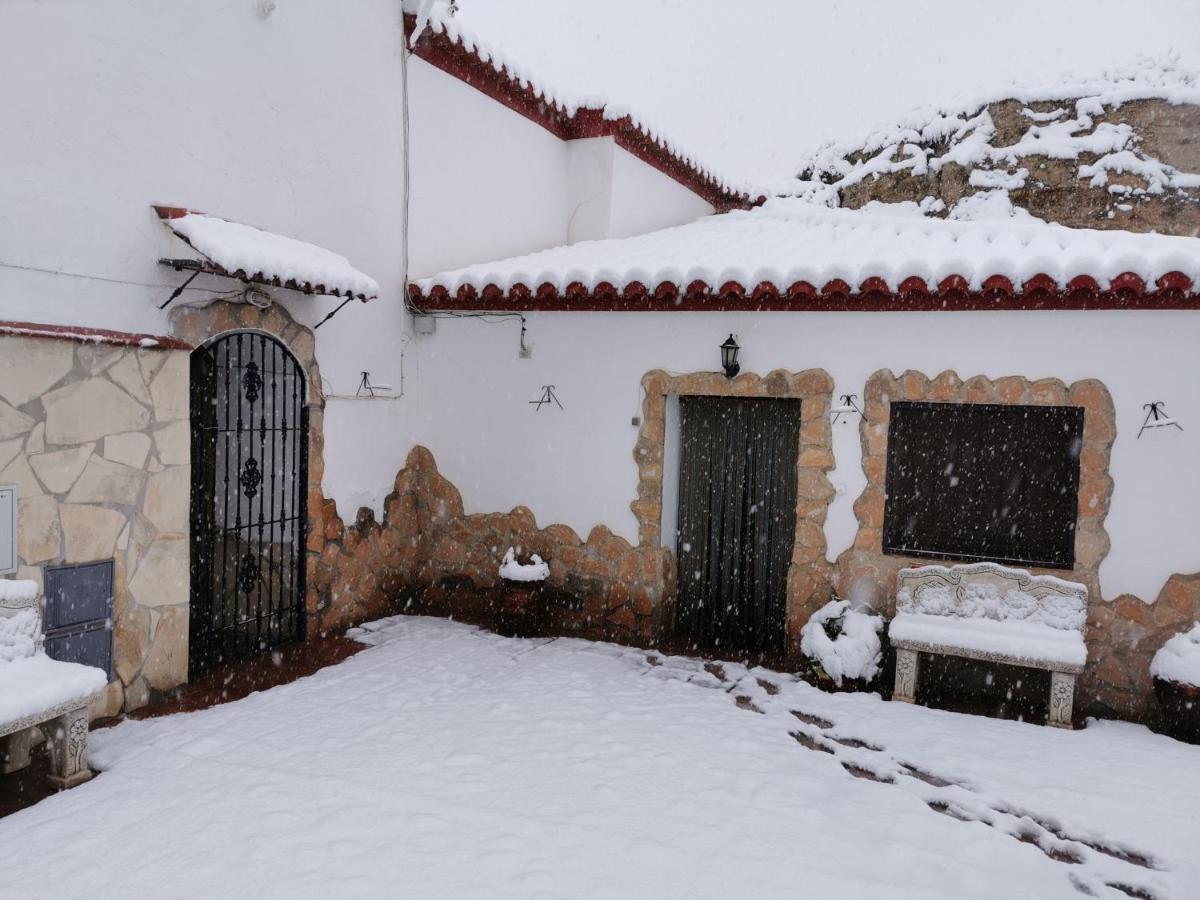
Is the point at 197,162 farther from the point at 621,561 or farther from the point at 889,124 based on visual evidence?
the point at 889,124

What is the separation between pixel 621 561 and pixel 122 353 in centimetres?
411

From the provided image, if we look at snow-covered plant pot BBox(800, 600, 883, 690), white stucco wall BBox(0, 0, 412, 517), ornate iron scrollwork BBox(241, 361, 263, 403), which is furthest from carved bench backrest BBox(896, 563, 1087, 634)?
ornate iron scrollwork BBox(241, 361, 263, 403)

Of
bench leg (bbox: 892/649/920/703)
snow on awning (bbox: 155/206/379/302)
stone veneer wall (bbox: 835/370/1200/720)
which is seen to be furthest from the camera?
bench leg (bbox: 892/649/920/703)

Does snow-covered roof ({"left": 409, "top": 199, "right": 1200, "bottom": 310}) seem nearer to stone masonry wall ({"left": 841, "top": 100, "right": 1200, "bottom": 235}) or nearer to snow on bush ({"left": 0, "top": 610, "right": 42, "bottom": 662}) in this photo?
snow on bush ({"left": 0, "top": 610, "right": 42, "bottom": 662})

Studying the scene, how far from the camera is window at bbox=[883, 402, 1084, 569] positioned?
5.85 metres

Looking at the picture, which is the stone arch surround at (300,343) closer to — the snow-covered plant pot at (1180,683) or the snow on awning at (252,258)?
the snow on awning at (252,258)

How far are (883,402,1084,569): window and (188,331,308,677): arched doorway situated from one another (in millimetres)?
4795

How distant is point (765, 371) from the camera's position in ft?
21.1

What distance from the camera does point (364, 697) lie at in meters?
5.41

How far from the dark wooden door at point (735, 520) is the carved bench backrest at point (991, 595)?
1.18m

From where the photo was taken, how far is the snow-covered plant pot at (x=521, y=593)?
22.5ft

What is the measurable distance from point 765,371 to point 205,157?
4418 mm

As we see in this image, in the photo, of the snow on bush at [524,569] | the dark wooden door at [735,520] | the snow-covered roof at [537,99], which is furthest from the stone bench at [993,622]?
the snow-covered roof at [537,99]

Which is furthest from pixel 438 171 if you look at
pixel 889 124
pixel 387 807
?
pixel 889 124
